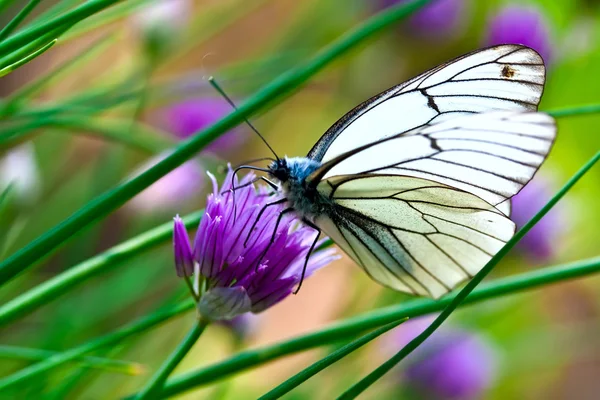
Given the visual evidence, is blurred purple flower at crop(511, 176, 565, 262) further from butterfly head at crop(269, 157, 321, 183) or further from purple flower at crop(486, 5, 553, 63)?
butterfly head at crop(269, 157, 321, 183)

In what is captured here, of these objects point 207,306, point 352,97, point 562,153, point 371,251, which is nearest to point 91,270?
point 207,306

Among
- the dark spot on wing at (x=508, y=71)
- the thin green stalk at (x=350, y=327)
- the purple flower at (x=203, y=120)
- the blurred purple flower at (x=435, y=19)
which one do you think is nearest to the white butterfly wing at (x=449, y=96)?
the dark spot on wing at (x=508, y=71)

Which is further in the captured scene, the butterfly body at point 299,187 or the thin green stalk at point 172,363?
the butterfly body at point 299,187

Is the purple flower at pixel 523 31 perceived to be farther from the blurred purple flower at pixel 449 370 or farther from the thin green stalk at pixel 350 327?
the thin green stalk at pixel 350 327

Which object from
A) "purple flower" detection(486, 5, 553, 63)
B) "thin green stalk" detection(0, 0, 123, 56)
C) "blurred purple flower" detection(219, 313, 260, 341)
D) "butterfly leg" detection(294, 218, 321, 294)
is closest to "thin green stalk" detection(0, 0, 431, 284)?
"thin green stalk" detection(0, 0, 123, 56)

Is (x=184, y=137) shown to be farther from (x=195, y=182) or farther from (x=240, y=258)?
(x=240, y=258)
